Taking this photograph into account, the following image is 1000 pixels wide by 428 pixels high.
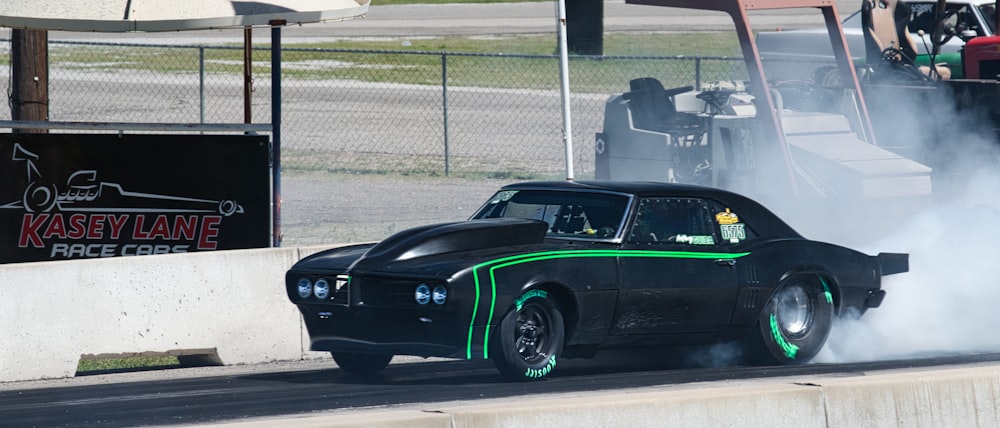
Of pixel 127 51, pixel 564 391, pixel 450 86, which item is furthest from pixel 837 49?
pixel 127 51

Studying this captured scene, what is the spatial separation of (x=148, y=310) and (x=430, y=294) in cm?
261

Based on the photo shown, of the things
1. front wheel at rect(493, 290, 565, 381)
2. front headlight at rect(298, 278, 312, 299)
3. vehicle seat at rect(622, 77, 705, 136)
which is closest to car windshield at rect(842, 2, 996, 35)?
vehicle seat at rect(622, 77, 705, 136)

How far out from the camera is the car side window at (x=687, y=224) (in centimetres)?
919

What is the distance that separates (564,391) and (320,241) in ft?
23.8

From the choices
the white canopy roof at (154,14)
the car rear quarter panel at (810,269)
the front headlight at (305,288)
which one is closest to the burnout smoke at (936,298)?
the car rear quarter panel at (810,269)

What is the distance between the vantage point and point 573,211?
923 centimetres

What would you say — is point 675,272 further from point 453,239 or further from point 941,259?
point 941,259

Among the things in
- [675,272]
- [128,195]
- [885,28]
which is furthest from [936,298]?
[128,195]

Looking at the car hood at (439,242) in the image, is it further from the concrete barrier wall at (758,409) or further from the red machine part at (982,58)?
the red machine part at (982,58)

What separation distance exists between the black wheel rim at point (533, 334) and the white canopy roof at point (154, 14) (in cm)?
375

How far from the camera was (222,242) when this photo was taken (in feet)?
38.6

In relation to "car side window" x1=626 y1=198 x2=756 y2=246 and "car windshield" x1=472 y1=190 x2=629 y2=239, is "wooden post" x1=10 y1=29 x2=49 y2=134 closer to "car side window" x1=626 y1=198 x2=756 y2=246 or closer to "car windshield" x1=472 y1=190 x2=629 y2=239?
"car windshield" x1=472 y1=190 x2=629 y2=239

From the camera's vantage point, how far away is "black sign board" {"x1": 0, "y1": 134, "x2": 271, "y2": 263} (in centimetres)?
1144

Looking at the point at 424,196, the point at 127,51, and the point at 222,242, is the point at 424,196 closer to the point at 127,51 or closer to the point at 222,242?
the point at 222,242
